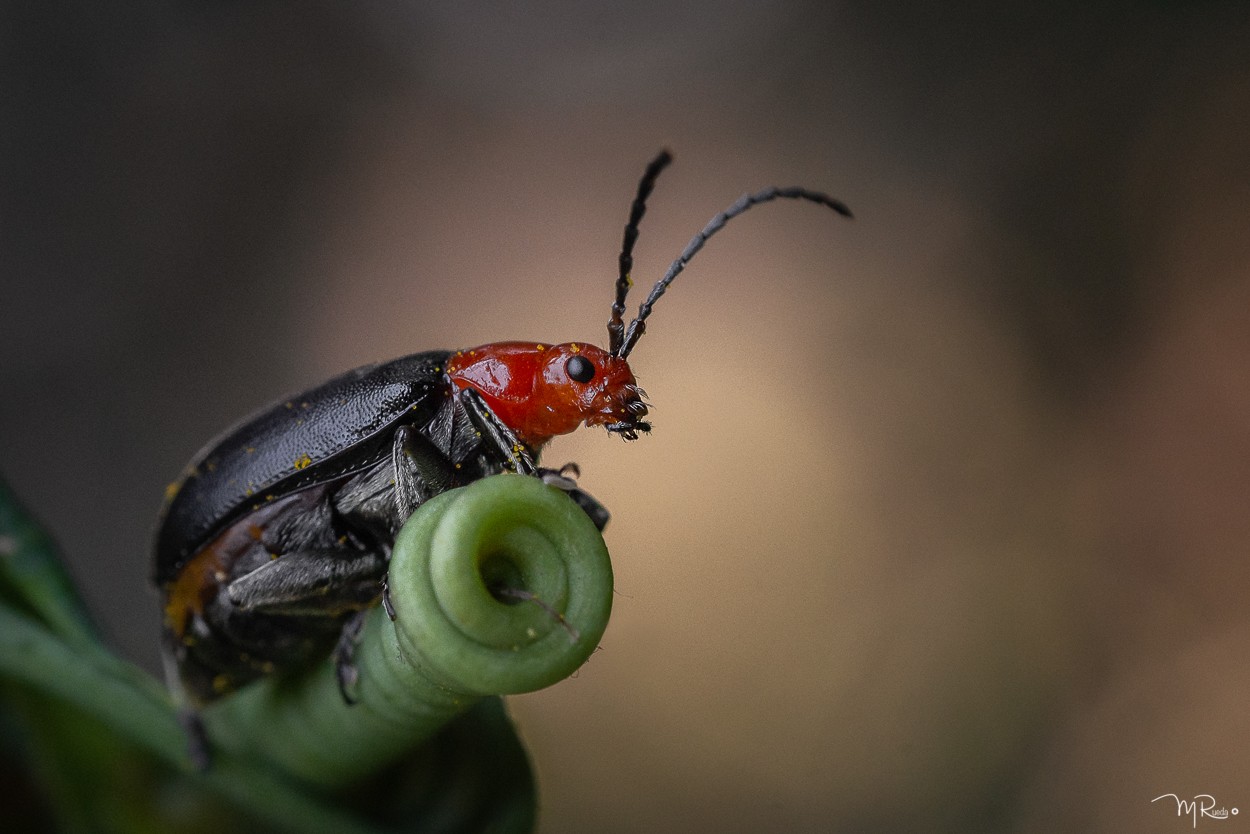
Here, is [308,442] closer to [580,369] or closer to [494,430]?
[494,430]

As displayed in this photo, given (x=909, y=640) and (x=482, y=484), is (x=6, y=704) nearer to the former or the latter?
(x=482, y=484)

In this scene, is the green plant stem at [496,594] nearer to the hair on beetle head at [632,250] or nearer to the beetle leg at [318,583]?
the beetle leg at [318,583]

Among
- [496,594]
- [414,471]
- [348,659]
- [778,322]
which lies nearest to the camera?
[496,594]

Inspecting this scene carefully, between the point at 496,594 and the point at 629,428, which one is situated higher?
the point at 629,428

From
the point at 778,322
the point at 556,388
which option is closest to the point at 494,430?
the point at 556,388

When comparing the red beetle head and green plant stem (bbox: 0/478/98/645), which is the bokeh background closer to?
the red beetle head

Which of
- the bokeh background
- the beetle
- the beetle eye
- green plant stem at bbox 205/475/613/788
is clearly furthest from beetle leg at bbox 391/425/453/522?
the bokeh background
